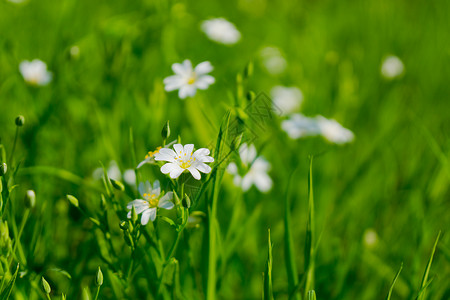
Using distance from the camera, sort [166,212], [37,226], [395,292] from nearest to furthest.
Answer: [37,226]
[395,292]
[166,212]

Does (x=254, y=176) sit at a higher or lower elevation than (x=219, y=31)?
lower

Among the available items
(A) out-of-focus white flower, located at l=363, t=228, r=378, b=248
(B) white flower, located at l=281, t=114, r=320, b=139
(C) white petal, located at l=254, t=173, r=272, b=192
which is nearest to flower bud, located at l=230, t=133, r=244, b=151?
(C) white petal, located at l=254, t=173, r=272, b=192

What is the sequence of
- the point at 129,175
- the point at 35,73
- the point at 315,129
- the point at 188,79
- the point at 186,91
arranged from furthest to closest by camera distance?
the point at 35,73
the point at 315,129
the point at 129,175
the point at 188,79
the point at 186,91

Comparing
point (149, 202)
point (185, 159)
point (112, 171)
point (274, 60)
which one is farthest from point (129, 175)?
point (274, 60)

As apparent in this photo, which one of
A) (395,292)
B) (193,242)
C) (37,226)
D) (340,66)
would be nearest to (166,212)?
(193,242)

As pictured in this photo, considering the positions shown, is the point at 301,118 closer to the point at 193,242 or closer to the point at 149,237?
the point at 193,242

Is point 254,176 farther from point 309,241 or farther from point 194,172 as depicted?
point 194,172

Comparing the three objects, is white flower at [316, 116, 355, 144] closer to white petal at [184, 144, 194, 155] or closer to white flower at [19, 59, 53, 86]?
white petal at [184, 144, 194, 155]

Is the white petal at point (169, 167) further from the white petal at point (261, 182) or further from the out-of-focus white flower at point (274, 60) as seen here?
the out-of-focus white flower at point (274, 60)
